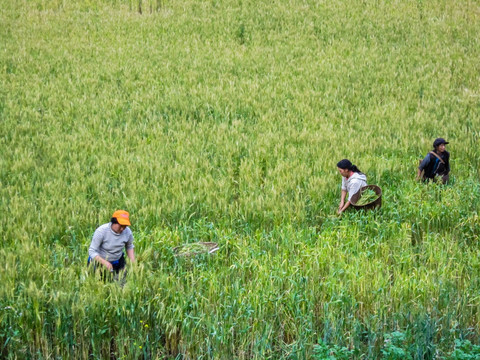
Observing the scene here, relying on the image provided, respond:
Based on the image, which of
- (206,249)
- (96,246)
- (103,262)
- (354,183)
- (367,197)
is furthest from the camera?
→ (367,197)

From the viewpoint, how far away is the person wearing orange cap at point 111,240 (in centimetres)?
502

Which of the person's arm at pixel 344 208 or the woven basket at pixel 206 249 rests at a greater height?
the person's arm at pixel 344 208

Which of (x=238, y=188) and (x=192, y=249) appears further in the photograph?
(x=238, y=188)

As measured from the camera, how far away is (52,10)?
2125cm

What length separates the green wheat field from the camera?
14.2 feet

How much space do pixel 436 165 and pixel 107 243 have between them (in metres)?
5.08

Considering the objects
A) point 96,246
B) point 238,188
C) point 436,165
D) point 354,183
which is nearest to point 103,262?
point 96,246

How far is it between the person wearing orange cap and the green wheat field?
274 millimetres

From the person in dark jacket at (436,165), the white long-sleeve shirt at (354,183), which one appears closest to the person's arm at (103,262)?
the white long-sleeve shirt at (354,183)

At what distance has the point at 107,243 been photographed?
5137 mm

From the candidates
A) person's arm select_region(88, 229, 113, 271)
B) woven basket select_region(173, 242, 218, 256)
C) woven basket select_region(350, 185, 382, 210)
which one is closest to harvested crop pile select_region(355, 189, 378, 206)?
woven basket select_region(350, 185, 382, 210)

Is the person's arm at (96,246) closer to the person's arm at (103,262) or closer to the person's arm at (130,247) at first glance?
the person's arm at (103,262)

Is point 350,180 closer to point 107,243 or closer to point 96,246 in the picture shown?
point 107,243

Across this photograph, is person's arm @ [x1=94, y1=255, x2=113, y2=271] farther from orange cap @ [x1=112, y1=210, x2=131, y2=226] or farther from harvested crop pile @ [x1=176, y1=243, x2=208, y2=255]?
harvested crop pile @ [x1=176, y1=243, x2=208, y2=255]
